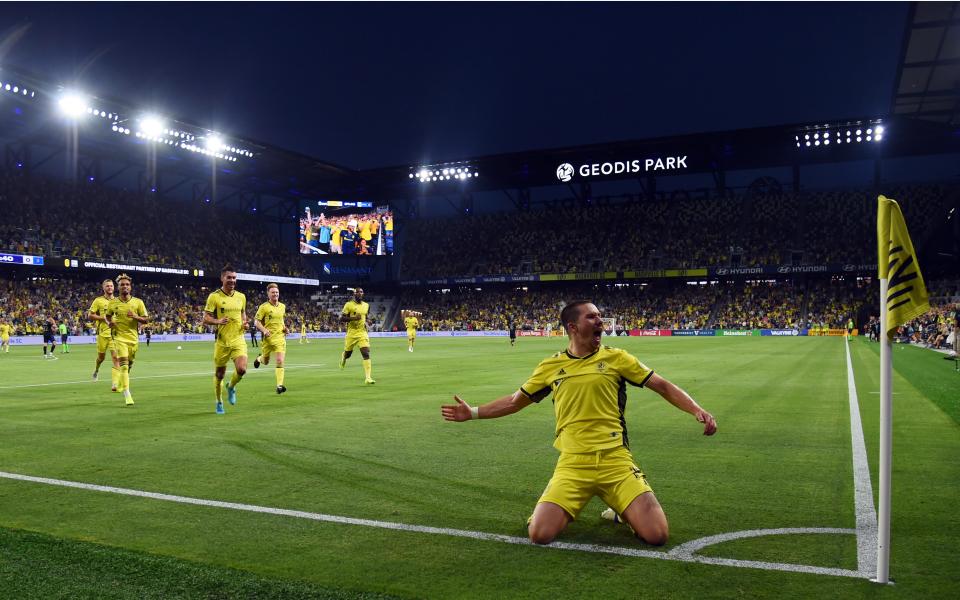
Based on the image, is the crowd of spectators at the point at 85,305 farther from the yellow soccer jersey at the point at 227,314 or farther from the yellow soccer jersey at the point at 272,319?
the yellow soccer jersey at the point at 227,314

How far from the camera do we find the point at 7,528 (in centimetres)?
538

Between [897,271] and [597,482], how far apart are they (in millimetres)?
2463

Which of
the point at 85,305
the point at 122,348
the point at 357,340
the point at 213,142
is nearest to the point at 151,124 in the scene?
the point at 213,142

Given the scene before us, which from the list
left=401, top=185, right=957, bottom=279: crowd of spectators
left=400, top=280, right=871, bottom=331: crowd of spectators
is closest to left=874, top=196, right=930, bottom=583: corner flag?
left=400, top=280, right=871, bottom=331: crowd of spectators

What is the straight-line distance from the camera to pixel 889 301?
13.8 ft

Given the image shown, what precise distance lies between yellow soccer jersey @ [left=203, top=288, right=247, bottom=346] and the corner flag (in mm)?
10570

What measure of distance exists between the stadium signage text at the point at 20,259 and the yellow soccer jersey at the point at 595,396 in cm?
5422

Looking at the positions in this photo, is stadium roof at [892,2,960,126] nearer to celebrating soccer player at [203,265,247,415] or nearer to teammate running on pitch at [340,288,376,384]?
teammate running on pitch at [340,288,376,384]

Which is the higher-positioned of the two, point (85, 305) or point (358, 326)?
point (85, 305)

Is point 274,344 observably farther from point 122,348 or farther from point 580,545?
point 580,545

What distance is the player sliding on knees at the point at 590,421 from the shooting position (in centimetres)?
505

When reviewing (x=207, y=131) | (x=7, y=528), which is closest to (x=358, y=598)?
(x=7, y=528)

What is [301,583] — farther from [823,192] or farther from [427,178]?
[823,192]

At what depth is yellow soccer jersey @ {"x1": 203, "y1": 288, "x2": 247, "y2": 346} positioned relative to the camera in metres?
12.5
